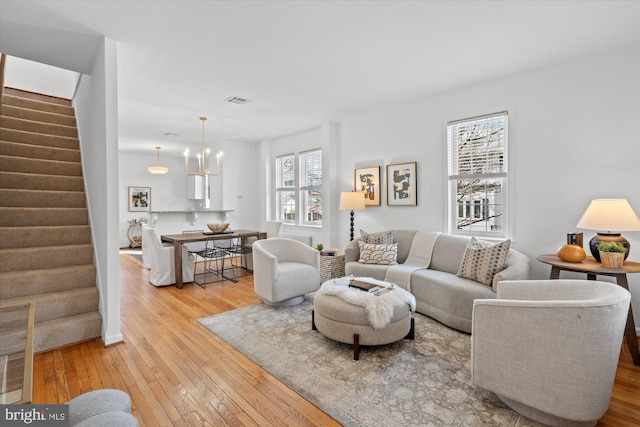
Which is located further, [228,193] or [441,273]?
[228,193]

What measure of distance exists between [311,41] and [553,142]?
2755 millimetres

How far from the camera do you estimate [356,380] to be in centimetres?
222

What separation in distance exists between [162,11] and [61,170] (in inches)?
116

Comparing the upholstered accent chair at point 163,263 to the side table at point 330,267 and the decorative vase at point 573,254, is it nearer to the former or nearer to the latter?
the side table at point 330,267

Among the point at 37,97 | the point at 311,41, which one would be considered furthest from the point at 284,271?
the point at 37,97

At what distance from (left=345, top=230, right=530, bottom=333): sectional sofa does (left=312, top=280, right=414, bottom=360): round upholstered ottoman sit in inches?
23.7

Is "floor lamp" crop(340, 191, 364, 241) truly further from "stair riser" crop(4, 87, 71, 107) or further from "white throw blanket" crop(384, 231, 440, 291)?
"stair riser" crop(4, 87, 71, 107)

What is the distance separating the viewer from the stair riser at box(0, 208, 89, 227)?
10.9 feet

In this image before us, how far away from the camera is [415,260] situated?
4000 mm

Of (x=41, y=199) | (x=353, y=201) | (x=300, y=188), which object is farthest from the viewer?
(x=300, y=188)

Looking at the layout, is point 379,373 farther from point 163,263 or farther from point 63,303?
point 163,263

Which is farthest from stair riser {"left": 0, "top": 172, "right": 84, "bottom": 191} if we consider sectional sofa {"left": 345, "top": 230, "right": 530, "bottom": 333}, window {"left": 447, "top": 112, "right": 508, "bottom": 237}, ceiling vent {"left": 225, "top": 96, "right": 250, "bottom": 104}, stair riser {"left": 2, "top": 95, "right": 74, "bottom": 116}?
window {"left": 447, "top": 112, "right": 508, "bottom": 237}

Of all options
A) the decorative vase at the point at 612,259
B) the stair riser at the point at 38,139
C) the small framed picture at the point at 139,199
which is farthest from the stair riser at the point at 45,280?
the small framed picture at the point at 139,199

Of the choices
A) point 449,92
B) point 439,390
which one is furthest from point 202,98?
point 439,390
